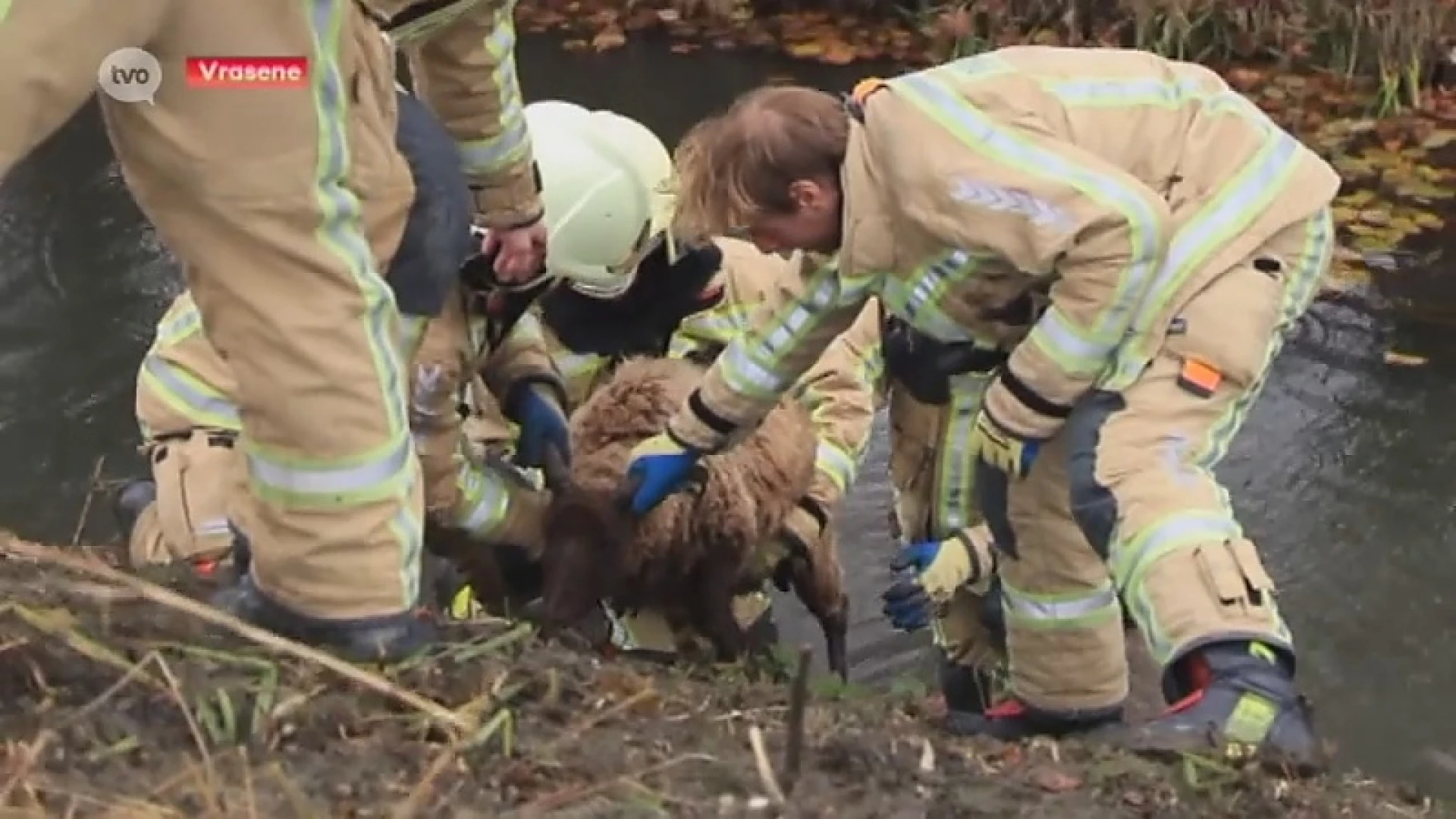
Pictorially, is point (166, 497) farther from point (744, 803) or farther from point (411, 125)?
point (744, 803)

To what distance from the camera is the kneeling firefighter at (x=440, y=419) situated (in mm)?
3895

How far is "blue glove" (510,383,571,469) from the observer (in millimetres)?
4145

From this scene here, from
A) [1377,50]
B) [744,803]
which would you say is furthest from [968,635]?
[1377,50]

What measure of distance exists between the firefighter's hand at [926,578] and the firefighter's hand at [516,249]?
109 centimetres

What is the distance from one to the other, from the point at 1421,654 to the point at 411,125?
3.13 m

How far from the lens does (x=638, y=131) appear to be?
4363 mm

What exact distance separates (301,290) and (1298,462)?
158 inches

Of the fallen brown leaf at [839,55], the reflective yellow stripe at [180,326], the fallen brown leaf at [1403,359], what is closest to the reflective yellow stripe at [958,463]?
the reflective yellow stripe at [180,326]

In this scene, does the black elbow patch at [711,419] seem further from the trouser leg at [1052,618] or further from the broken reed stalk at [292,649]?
the broken reed stalk at [292,649]

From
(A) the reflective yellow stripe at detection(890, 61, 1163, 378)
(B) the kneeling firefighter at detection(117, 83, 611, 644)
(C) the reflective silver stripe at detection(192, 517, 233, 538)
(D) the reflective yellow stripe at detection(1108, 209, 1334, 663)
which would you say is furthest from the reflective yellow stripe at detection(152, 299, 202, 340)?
(D) the reflective yellow stripe at detection(1108, 209, 1334, 663)

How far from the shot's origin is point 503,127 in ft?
12.3

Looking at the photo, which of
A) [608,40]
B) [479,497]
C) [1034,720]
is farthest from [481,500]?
[608,40]

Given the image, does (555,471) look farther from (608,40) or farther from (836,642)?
(608,40)

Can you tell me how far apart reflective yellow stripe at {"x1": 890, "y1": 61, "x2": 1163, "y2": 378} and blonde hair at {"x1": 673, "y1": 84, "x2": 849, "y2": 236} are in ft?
0.66
